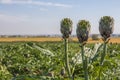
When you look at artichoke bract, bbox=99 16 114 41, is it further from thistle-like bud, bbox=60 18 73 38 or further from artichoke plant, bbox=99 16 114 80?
thistle-like bud, bbox=60 18 73 38

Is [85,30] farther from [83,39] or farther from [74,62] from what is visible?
[74,62]

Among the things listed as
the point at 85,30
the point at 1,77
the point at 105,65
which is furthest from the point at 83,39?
the point at 1,77

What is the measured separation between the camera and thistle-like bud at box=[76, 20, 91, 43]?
269 cm

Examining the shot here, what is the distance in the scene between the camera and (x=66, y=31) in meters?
2.88

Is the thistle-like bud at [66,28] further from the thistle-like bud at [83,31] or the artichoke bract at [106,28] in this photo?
the artichoke bract at [106,28]

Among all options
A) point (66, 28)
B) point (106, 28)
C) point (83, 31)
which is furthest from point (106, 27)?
point (66, 28)

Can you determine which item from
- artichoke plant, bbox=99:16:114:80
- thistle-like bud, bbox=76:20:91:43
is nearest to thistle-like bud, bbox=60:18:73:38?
thistle-like bud, bbox=76:20:91:43

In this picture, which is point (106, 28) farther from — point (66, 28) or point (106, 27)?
point (66, 28)

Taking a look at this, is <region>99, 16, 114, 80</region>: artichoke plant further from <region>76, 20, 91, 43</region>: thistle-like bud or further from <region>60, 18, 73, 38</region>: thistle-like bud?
<region>60, 18, 73, 38</region>: thistle-like bud

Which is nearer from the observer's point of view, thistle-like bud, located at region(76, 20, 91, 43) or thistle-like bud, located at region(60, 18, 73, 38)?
thistle-like bud, located at region(76, 20, 91, 43)

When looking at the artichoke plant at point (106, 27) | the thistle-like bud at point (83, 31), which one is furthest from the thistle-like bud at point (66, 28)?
the artichoke plant at point (106, 27)

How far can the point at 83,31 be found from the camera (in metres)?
2.70

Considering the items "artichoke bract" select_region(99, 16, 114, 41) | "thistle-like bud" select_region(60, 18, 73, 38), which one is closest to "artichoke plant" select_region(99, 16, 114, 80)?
"artichoke bract" select_region(99, 16, 114, 41)

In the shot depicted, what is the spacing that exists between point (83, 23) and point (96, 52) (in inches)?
23.7
